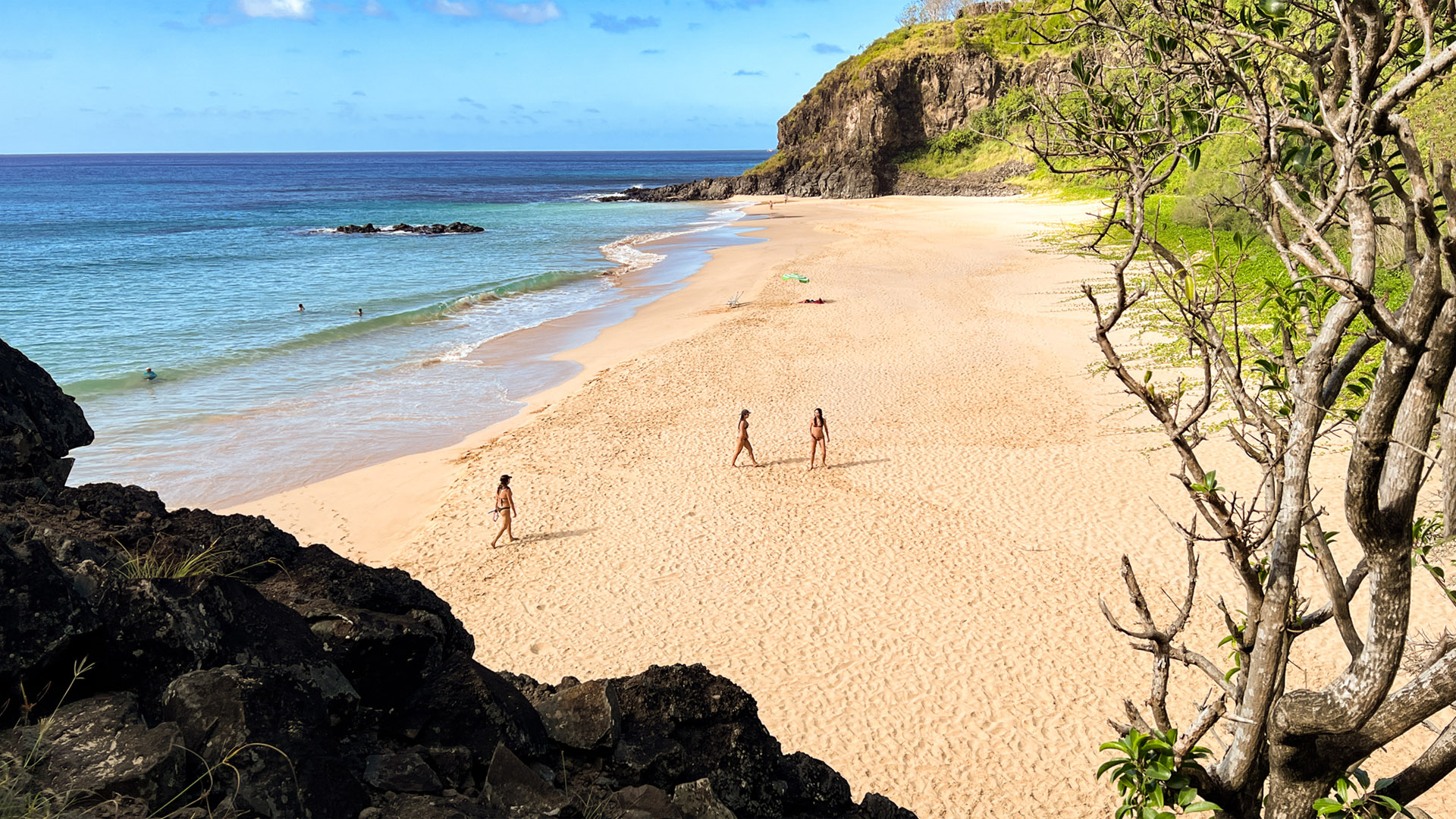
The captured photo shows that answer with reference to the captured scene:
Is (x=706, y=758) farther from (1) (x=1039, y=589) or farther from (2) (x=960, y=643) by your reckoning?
(1) (x=1039, y=589)

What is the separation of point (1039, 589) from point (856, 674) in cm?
327

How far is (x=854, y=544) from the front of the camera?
1324cm

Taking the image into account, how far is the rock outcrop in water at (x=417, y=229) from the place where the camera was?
65375 mm

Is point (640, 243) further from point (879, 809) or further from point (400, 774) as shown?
point (400, 774)

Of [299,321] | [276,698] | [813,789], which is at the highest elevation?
[276,698]

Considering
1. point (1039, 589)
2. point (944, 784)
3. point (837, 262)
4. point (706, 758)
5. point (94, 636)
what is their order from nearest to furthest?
1. point (94, 636)
2. point (706, 758)
3. point (944, 784)
4. point (1039, 589)
5. point (837, 262)

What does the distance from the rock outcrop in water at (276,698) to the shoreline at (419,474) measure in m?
6.68

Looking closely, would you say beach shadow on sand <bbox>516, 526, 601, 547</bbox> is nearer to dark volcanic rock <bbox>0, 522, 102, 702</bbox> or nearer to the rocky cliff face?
dark volcanic rock <bbox>0, 522, 102, 702</bbox>

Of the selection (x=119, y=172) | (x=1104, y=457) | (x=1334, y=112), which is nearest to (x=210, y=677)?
(x=1334, y=112)

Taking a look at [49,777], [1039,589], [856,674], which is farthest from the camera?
[1039,589]

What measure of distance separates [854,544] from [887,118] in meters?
89.2

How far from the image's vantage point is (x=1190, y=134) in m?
5.25

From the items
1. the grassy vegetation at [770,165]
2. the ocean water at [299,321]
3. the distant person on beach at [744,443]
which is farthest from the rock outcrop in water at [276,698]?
the grassy vegetation at [770,165]

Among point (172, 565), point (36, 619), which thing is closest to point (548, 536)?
point (172, 565)
